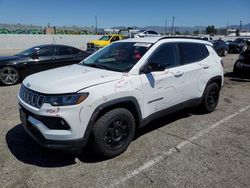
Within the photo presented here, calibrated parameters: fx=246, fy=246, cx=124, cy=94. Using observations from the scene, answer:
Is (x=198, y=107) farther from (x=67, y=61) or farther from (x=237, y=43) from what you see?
(x=237, y=43)

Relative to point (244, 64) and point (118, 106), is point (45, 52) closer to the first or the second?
point (118, 106)

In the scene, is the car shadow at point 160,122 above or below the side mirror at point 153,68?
below

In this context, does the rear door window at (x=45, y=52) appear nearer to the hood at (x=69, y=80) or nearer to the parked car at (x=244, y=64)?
the hood at (x=69, y=80)

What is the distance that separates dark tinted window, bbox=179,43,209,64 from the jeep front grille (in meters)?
2.78

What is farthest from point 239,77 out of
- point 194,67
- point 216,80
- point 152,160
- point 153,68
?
point 152,160

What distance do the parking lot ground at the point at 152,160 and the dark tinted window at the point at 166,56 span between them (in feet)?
4.34

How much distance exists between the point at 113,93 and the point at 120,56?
3.77ft

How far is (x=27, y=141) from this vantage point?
426cm

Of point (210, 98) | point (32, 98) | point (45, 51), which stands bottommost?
point (210, 98)

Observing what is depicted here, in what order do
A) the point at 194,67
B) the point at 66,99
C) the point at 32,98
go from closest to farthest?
the point at 66,99 < the point at 32,98 < the point at 194,67

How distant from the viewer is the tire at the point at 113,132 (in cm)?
340

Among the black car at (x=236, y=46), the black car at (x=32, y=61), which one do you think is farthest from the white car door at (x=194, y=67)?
the black car at (x=236, y=46)

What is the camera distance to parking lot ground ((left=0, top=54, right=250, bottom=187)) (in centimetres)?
317

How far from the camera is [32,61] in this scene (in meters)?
8.94
